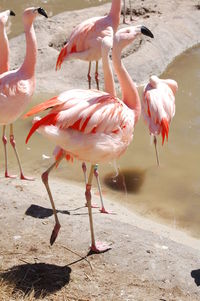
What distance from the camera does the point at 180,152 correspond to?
230 inches

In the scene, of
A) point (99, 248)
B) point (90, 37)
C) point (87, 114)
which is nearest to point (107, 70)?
point (87, 114)

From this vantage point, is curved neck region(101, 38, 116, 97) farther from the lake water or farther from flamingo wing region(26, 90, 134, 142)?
the lake water

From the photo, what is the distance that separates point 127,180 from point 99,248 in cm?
172

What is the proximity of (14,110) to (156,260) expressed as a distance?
201 centimetres

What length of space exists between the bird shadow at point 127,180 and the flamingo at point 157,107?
292 mm

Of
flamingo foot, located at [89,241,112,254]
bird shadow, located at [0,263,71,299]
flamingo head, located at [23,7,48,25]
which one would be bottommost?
flamingo foot, located at [89,241,112,254]

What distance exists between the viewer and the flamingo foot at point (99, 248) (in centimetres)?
379

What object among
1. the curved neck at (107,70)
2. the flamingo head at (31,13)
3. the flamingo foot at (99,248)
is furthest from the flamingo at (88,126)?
the flamingo head at (31,13)

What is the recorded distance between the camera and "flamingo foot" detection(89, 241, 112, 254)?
379cm

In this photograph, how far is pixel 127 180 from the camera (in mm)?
5453

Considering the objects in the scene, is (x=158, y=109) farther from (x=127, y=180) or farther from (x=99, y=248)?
(x=99, y=248)

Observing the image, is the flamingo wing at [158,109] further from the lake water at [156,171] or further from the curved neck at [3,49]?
the curved neck at [3,49]

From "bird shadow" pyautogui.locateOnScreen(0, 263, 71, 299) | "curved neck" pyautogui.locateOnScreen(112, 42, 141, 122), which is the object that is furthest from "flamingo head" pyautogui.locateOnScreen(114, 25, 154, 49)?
"bird shadow" pyautogui.locateOnScreen(0, 263, 71, 299)

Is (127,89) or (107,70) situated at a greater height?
(107,70)
